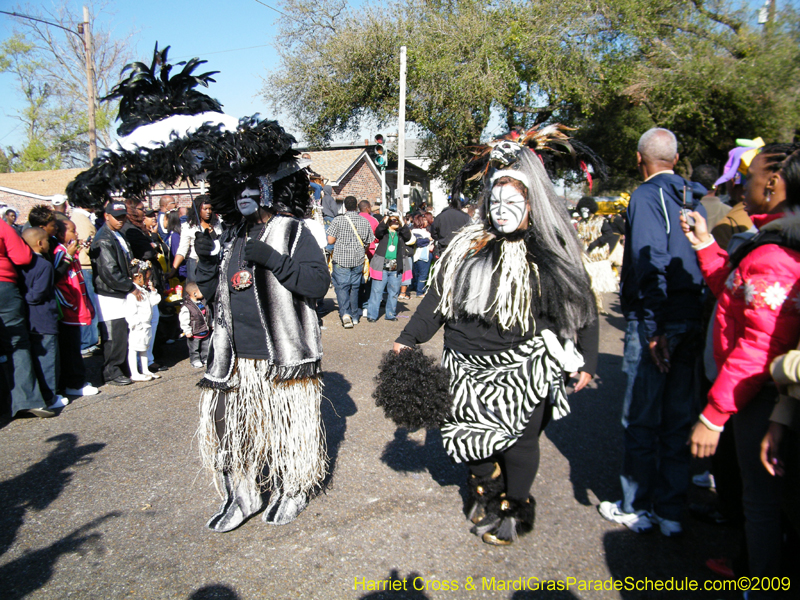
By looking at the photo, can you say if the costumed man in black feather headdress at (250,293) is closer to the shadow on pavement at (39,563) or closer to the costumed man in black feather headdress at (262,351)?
the costumed man in black feather headdress at (262,351)

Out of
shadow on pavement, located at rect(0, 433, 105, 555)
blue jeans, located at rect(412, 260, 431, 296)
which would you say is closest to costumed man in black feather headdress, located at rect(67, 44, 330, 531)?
shadow on pavement, located at rect(0, 433, 105, 555)

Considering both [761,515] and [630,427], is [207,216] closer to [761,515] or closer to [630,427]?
[630,427]

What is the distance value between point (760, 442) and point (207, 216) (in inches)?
170

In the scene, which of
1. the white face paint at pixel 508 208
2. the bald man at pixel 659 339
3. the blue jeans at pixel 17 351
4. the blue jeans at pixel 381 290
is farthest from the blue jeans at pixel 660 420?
the blue jeans at pixel 381 290

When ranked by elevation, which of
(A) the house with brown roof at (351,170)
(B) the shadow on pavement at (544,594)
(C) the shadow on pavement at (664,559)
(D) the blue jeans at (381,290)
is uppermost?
(A) the house with brown roof at (351,170)

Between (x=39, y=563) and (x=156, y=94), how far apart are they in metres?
2.64

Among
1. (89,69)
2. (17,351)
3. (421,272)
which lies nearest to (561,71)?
(421,272)

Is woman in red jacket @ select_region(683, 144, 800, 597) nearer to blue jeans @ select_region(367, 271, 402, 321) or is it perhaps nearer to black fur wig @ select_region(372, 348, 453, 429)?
black fur wig @ select_region(372, 348, 453, 429)

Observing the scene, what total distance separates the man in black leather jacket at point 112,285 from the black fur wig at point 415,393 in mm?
3947

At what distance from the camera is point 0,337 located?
429 centimetres

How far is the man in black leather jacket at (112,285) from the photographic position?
17.4 ft

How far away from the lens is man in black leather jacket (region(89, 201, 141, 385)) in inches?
209

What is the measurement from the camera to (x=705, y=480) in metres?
3.48

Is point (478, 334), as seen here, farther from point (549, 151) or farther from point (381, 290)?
point (381, 290)
